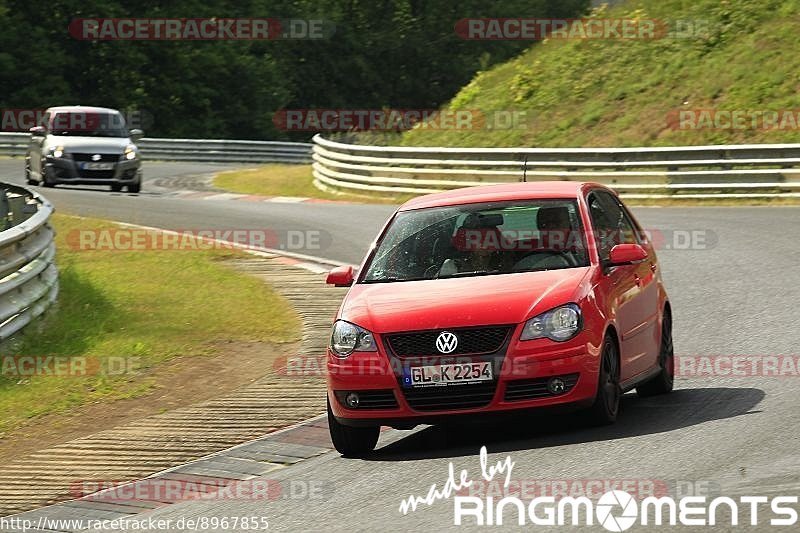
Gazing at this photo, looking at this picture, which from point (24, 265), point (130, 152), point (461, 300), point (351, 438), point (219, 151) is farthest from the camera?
point (219, 151)

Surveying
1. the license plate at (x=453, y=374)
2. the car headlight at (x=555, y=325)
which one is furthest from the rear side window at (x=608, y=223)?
the license plate at (x=453, y=374)

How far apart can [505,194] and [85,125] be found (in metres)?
22.6

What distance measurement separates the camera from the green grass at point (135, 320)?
11.8m

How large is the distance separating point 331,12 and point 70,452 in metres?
68.8

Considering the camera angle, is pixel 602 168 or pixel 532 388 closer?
pixel 532 388

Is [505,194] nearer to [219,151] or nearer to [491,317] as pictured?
[491,317]

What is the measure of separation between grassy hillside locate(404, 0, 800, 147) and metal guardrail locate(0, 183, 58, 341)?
17.9 meters

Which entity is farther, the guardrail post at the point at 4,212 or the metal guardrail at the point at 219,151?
the metal guardrail at the point at 219,151

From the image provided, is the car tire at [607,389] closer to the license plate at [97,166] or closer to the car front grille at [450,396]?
the car front grille at [450,396]

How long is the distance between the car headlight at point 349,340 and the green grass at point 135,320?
2864 millimetres

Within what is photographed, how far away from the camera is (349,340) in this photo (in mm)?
9148

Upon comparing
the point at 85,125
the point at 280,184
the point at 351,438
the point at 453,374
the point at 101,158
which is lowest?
the point at 280,184

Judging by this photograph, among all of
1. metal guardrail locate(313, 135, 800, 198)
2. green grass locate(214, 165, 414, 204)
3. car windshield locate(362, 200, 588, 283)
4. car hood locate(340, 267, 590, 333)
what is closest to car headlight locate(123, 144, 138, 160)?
green grass locate(214, 165, 414, 204)

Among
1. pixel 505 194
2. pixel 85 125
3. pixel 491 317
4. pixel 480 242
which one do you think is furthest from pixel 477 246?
pixel 85 125
